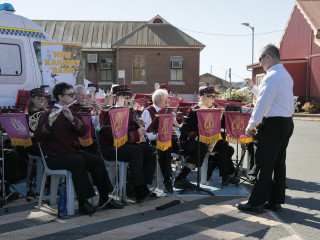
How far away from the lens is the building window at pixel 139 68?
32719mm

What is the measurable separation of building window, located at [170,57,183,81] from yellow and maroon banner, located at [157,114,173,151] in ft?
85.0

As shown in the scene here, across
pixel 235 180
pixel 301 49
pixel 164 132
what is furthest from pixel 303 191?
pixel 301 49

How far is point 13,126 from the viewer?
6480 mm

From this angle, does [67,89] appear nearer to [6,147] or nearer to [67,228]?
[67,228]

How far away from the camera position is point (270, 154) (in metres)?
5.97

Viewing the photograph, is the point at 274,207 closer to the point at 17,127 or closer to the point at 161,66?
the point at 17,127

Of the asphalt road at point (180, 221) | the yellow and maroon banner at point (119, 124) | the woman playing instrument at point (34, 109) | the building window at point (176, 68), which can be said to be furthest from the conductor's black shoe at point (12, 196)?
the building window at point (176, 68)

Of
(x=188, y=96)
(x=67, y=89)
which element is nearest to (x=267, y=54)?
(x=67, y=89)

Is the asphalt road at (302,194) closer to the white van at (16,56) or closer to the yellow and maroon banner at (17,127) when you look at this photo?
the yellow and maroon banner at (17,127)

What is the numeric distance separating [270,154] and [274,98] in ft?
2.46

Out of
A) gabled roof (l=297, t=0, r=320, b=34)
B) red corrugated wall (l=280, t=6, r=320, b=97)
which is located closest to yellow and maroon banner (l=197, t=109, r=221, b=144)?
red corrugated wall (l=280, t=6, r=320, b=97)

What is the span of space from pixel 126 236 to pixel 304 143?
10.0 metres

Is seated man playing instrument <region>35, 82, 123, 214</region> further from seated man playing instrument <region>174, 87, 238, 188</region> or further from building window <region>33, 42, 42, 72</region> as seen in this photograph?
building window <region>33, 42, 42, 72</region>

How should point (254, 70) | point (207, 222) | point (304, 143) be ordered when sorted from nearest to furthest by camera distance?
point (207, 222), point (304, 143), point (254, 70)
